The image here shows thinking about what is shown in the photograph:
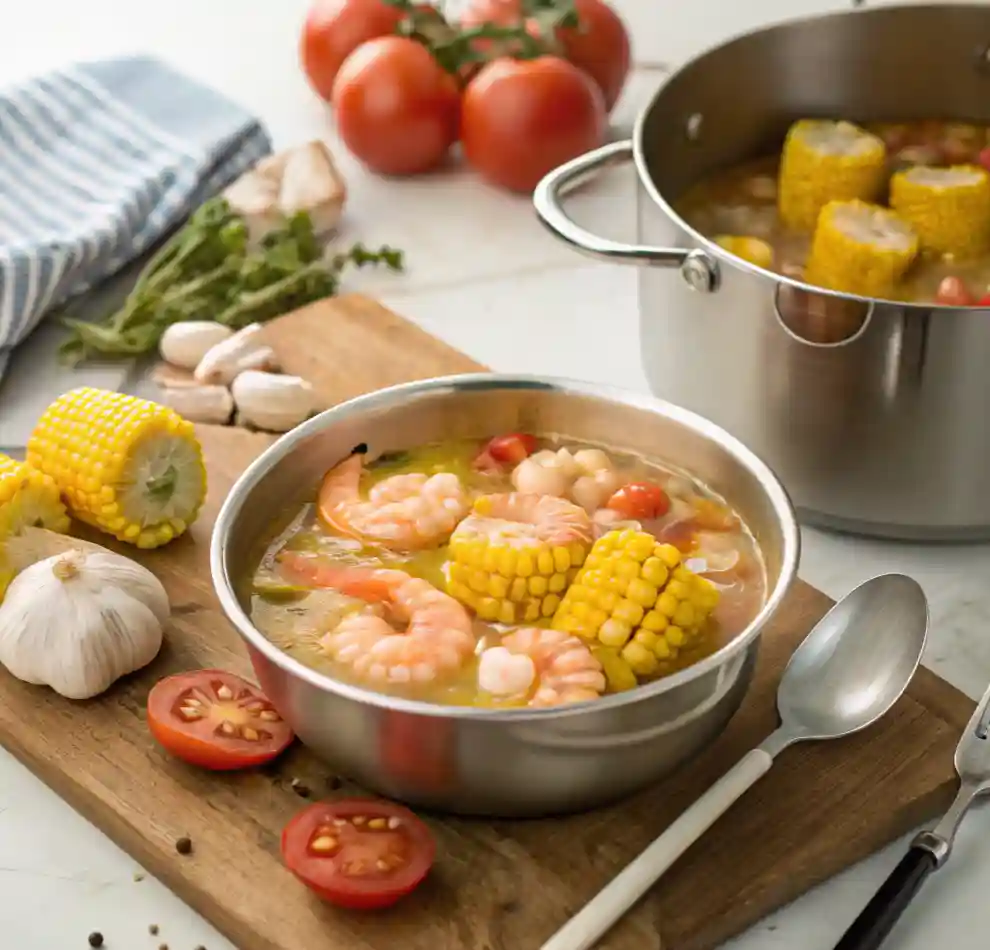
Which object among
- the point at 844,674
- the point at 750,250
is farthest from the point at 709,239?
the point at 844,674

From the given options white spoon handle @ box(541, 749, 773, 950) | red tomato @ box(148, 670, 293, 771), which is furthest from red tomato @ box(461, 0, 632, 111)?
white spoon handle @ box(541, 749, 773, 950)

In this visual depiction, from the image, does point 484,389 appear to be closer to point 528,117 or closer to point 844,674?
point 844,674

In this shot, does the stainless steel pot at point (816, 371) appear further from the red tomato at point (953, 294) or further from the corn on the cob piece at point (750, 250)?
the red tomato at point (953, 294)

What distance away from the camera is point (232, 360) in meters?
2.15

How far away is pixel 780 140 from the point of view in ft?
7.94

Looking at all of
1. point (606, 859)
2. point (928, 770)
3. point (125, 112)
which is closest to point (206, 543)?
point (606, 859)

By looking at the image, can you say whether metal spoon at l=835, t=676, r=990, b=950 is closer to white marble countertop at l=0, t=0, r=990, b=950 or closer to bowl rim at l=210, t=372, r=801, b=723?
white marble countertop at l=0, t=0, r=990, b=950

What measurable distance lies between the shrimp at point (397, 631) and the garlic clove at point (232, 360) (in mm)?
583

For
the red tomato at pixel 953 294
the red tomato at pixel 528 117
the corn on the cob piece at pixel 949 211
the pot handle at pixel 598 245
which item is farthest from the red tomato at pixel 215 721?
the red tomato at pixel 528 117

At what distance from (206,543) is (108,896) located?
50cm

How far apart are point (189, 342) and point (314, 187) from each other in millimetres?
412

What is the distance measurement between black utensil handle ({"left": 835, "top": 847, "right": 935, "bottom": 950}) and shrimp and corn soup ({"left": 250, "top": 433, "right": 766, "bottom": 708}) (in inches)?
10.4

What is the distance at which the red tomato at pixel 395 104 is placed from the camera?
8.43 ft

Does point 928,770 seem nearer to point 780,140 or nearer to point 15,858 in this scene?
point 15,858
